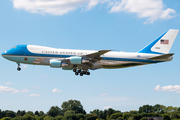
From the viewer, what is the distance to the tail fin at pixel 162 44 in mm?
55438

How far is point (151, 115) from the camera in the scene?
142 metres

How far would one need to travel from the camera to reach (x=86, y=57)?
51.2 meters

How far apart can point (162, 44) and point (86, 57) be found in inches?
730

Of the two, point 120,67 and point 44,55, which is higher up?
point 44,55

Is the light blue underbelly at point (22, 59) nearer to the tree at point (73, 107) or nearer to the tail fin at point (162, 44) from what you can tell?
the tail fin at point (162, 44)

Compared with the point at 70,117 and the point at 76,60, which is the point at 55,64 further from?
the point at 70,117

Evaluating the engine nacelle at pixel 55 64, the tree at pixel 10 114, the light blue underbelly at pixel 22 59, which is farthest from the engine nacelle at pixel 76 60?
the tree at pixel 10 114

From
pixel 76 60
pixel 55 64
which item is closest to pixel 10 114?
pixel 55 64

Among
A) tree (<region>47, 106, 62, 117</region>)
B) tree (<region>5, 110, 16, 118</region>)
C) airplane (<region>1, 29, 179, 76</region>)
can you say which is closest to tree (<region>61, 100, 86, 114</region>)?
tree (<region>47, 106, 62, 117</region>)

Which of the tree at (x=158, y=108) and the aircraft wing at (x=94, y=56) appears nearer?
the aircraft wing at (x=94, y=56)

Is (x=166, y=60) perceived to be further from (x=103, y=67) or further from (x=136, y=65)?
(x=103, y=67)

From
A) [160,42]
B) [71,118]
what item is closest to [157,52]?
[160,42]

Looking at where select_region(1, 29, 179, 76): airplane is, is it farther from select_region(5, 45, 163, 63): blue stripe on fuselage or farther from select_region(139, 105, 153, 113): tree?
select_region(139, 105, 153, 113): tree

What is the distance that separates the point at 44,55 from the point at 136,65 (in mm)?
20750
